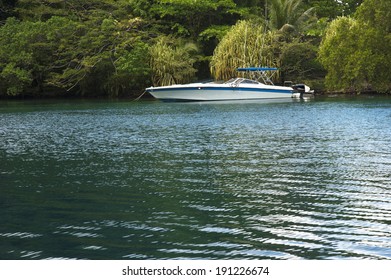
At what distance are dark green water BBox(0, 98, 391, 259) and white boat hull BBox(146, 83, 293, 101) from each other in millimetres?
20347

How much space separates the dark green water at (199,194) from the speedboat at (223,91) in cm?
2037

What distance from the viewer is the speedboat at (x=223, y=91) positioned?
4047cm

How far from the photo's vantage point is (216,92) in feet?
134

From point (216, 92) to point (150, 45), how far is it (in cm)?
1066

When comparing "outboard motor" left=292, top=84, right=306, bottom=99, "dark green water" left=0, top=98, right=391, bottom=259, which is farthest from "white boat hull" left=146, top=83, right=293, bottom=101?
"dark green water" left=0, top=98, right=391, bottom=259

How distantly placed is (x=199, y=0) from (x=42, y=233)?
140 feet

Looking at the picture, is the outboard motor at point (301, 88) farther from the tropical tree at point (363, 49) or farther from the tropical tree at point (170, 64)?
the tropical tree at point (170, 64)

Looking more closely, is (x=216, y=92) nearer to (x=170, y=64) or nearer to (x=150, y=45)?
(x=170, y=64)

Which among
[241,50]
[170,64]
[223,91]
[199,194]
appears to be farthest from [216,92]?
[199,194]

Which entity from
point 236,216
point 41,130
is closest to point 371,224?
point 236,216

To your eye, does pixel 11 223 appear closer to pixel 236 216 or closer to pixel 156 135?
pixel 236 216

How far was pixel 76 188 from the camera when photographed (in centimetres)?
1080

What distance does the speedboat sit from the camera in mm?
40469

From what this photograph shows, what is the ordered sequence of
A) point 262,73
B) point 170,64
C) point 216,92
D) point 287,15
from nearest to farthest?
1. point 216,92
2. point 262,73
3. point 170,64
4. point 287,15
